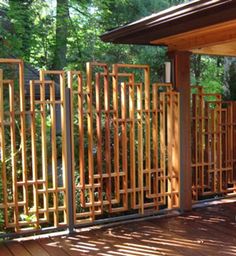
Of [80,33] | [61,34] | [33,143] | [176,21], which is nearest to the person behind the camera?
[176,21]

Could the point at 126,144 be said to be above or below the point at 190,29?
below

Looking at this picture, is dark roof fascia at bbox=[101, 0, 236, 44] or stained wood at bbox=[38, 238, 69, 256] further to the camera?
stained wood at bbox=[38, 238, 69, 256]

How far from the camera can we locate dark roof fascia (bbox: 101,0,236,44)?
373 cm

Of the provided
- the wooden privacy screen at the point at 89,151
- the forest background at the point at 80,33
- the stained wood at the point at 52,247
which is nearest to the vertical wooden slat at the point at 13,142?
the wooden privacy screen at the point at 89,151

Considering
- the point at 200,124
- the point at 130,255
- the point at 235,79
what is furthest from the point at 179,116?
the point at 235,79

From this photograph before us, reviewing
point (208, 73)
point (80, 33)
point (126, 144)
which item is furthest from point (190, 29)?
point (208, 73)

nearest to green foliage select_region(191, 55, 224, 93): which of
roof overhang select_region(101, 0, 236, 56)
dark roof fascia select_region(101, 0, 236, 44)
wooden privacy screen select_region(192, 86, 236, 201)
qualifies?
wooden privacy screen select_region(192, 86, 236, 201)

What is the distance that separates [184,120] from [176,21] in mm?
1545

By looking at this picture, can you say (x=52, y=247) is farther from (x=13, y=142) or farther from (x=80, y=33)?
(x=80, y=33)

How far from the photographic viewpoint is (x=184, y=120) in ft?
17.9

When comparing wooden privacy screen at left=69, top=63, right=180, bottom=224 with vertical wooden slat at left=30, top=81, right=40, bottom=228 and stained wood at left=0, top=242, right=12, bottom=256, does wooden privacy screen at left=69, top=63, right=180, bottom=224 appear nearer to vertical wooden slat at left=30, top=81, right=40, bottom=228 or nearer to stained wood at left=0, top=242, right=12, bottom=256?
vertical wooden slat at left=30, top=81, right=40, bottom=228

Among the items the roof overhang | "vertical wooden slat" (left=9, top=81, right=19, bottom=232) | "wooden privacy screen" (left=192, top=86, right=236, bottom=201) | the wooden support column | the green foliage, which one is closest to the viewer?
the roof overhang

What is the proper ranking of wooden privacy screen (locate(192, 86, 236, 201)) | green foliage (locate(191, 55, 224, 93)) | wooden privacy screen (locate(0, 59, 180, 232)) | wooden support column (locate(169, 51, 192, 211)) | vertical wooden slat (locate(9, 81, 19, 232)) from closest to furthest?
vertical wooden slat (locate(9, 81, 19, 232)) < wooden privacy screen (locate(0, 59, 180, 232)) < wooden support column (locate(169, 51, 192, 211)) < wooden privacy screen (locate(192, 86, 236, 201)) < green foliage (locate(191, 55, 224, 93))

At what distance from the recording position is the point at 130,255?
12.9ft
